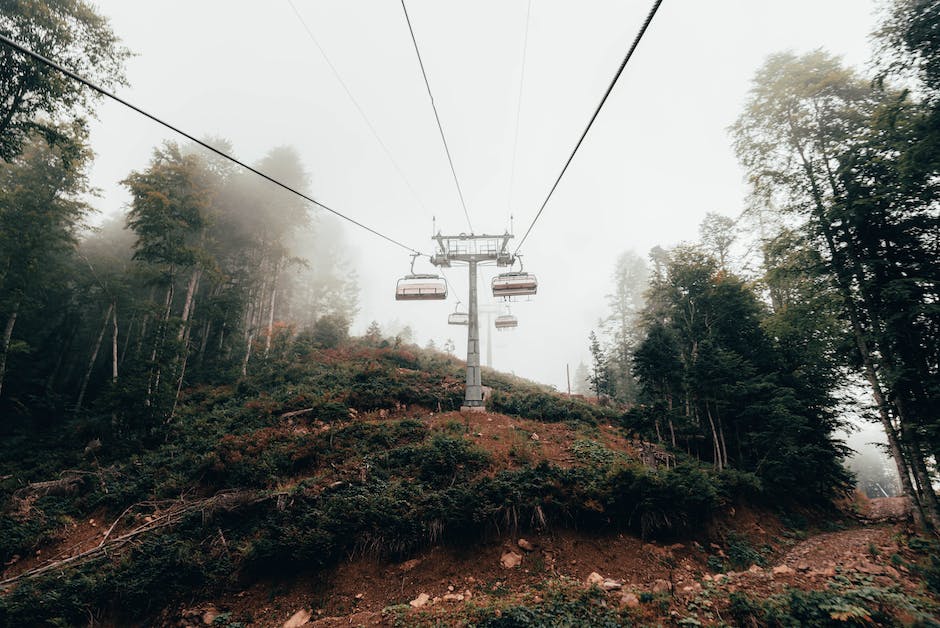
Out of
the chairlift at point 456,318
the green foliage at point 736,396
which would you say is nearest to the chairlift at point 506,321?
the chairlift at point 456,318

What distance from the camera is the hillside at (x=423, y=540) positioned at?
15.3 ft

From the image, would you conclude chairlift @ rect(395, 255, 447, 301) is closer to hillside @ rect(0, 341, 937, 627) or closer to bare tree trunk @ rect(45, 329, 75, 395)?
hillside @ rect(0, 341, 937, 627)

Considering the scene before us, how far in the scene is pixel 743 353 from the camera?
41.0ft

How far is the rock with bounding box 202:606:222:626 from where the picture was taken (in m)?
5.27

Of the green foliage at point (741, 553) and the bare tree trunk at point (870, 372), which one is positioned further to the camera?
the bare tree trunk at point (870, 372)

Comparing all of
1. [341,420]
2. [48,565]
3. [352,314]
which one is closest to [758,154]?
[341,420]

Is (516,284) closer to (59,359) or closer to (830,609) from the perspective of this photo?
(830,609)

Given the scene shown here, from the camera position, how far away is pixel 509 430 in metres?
11.5

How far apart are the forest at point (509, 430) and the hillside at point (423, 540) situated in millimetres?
58

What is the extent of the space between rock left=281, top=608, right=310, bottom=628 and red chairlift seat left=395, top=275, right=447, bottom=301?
32.6 feet

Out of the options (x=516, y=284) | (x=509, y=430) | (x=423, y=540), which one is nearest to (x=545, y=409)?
(x=509, y=430)

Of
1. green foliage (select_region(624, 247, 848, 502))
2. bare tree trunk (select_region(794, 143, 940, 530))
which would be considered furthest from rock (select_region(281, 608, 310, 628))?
bare tree trunk (select_region(794, 143, 940, 530))

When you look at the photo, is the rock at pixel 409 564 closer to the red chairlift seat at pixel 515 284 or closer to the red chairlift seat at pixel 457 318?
the red chairlift seat at pixel 515 284

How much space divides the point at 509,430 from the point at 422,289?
260 inches
